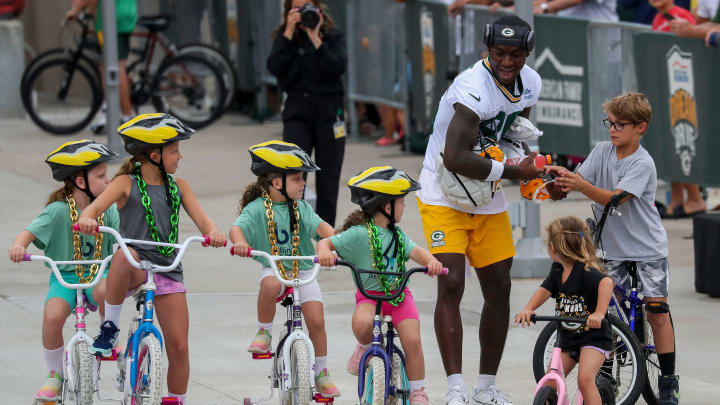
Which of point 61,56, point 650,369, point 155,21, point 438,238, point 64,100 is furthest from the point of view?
point 155,21

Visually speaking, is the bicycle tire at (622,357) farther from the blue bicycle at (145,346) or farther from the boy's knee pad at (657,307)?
the blue bicycle at (145,346)

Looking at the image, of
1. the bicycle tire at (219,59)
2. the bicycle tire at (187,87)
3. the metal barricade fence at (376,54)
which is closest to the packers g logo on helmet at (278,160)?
the metal barricade fence at (376,54)

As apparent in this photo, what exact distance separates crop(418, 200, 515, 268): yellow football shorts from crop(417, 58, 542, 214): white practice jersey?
0.04 meters

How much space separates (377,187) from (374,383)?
856 mm

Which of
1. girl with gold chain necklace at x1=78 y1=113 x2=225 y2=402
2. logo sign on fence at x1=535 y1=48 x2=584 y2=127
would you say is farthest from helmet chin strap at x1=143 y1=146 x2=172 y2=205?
logo sign on fence at x1=535 y1=48 x2=584 y2=127

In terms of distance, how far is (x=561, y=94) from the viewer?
13508mm

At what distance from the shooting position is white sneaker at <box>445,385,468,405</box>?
6488mm

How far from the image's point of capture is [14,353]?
7.89m

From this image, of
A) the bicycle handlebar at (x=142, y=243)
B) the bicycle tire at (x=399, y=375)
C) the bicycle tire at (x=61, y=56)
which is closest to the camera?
the bicycle handlebar at (x=142, y=243)

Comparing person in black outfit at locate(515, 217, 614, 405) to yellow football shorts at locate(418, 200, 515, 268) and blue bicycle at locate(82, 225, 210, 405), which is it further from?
blue bicycle at locate(82, 225, 210, 405)

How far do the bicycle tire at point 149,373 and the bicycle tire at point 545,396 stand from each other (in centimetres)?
158

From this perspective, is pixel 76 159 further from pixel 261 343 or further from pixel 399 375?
pixel 399 375

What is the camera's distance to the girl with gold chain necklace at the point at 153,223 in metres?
6.27

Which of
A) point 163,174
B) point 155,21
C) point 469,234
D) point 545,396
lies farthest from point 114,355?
point 155,21
